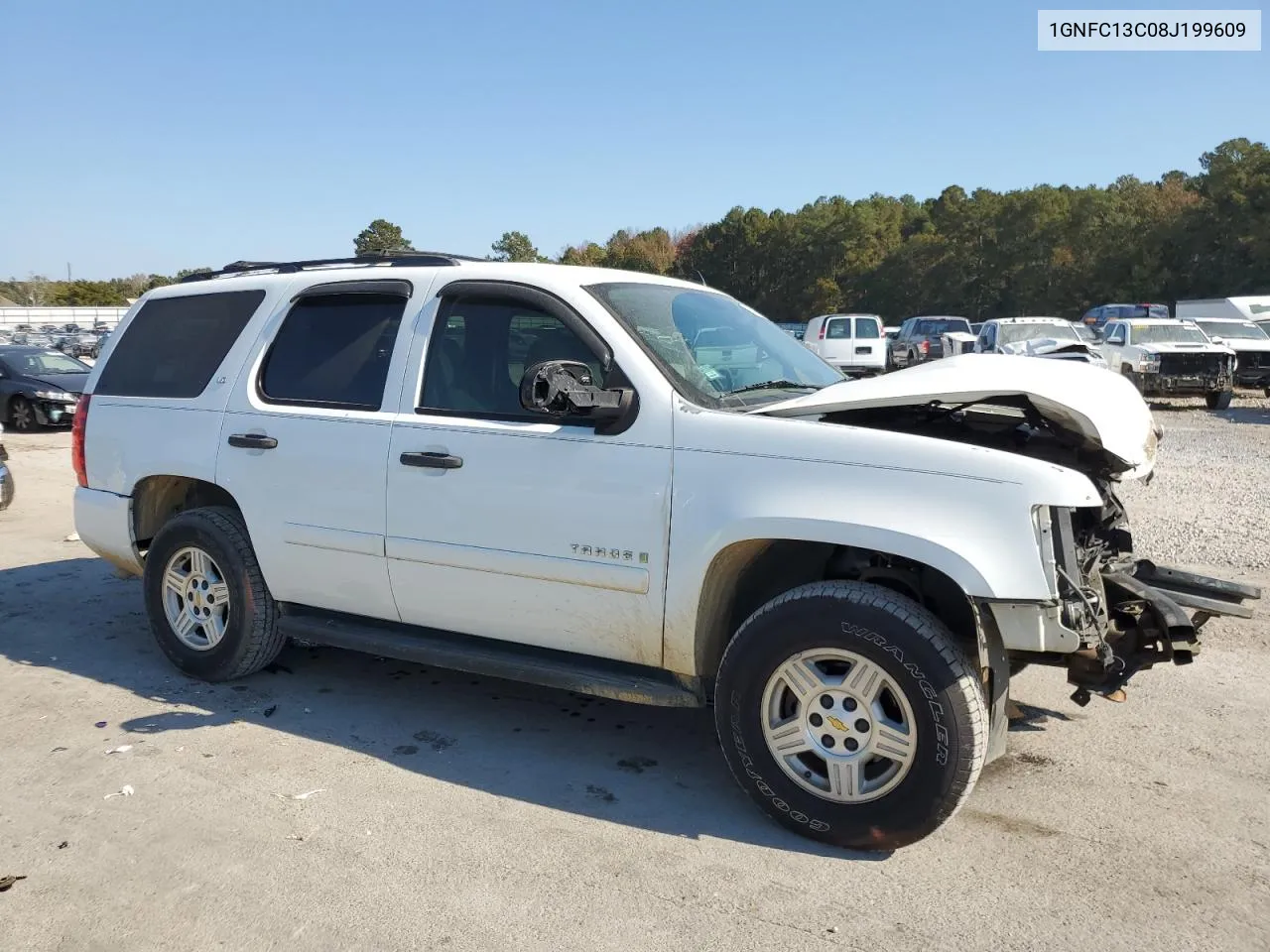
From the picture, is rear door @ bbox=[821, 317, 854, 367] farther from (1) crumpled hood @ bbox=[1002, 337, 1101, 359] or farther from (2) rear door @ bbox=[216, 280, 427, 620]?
(2) rear door @ bbox=[216, 280, 427, 620]

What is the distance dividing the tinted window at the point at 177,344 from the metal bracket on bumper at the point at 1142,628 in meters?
4.11

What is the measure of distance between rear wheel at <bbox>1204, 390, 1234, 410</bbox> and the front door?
18457 millimetres

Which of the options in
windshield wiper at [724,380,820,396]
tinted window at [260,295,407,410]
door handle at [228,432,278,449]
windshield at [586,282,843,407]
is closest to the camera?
windshield at [586,282,843,407]

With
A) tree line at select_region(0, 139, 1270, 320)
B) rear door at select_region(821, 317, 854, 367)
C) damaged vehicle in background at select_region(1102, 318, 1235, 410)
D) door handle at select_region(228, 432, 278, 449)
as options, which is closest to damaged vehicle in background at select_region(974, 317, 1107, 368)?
damaged vehicle in background at select_region(1102, 318, 1235, 410)

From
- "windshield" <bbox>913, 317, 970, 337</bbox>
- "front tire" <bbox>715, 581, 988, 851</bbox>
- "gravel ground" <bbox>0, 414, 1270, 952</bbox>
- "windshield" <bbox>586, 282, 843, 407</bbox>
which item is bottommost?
"gravel ground" <bbox>0, 414, 1270, 952</bbox>

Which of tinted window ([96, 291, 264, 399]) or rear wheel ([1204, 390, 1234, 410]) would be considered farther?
rear wheel ([1204, 390, 1234, 410])

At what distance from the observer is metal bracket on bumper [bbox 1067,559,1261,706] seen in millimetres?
3461

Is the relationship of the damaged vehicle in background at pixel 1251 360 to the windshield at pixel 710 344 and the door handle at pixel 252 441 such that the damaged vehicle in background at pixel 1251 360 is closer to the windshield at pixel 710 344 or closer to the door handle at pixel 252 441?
the windshield at pixel 710 344

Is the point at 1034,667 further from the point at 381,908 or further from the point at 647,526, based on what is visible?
the point at 381,908

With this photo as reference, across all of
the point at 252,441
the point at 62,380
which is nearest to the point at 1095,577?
the point at 252,441

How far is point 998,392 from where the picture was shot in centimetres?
341

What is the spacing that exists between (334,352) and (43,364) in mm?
15532

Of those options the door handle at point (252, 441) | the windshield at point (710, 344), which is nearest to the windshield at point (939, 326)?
the windshield at point (710, 344)

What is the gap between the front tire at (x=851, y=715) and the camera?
10.5 ft
